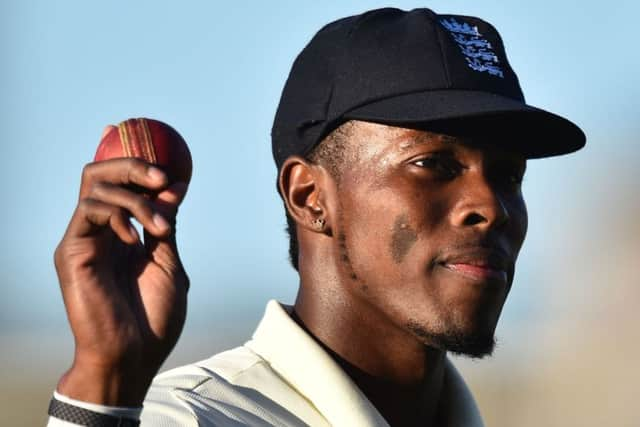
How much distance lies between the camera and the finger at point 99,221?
3986 mm

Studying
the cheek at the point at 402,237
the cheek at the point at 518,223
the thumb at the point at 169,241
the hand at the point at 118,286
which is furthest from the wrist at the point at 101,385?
the cheek at the point at 518,223

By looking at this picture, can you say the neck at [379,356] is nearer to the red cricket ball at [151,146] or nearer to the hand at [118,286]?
the red cricket ball at [151,146]

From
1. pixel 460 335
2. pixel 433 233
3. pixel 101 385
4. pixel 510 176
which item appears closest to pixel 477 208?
pixel 433 233

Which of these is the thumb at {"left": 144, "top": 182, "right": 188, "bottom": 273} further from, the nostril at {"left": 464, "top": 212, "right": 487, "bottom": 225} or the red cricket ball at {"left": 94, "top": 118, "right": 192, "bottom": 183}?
the nostril at {"left": 464, "top": 212, "right": 487, "bottom": 225}

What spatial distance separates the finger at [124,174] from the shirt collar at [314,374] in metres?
1.05

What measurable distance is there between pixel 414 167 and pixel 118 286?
118 centimetres

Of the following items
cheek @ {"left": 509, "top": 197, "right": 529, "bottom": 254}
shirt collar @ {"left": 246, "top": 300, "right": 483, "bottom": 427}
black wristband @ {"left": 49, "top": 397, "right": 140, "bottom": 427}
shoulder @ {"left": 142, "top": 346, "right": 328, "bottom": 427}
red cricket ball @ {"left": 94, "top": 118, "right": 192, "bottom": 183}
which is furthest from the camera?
cheek @ {"left": 509, "top": 197, "right": 529, "bottom": 254}

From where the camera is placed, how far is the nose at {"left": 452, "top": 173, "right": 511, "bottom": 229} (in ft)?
16.2

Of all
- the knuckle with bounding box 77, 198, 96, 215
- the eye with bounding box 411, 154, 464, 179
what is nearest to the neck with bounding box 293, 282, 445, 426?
the eye with bounding box 411, 154, 464, 179

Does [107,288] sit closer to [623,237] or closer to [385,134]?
[385,134]

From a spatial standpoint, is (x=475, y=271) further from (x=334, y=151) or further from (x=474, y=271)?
(x=334, y=151)

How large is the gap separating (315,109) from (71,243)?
1.34m

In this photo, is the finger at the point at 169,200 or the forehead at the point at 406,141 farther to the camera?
the forehead at the point at 406,141

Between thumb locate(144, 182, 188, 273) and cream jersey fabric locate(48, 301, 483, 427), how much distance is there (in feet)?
1.83
